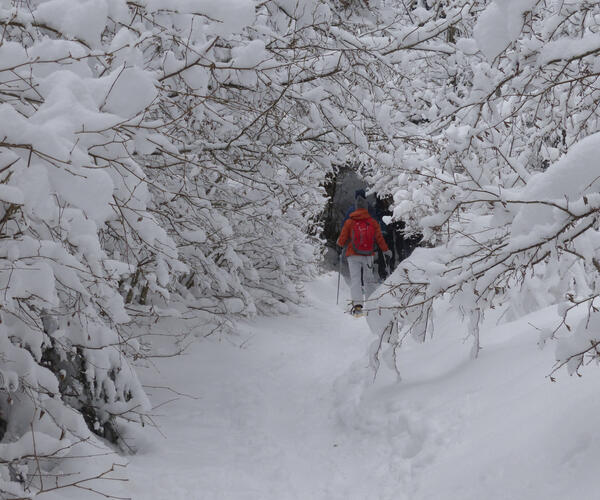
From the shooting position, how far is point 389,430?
4629 mm

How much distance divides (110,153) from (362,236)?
7058 mm

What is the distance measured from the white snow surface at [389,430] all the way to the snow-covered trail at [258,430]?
0.02 meters

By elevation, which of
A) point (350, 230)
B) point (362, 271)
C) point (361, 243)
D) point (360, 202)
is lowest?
point (362, 271)

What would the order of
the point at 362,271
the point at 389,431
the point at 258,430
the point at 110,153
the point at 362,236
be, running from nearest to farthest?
the point at 110,153
the point at 389,431
the point at 258,430
the point at 362,236
the point at 362,271

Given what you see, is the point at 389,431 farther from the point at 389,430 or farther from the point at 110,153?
the point at 110,153

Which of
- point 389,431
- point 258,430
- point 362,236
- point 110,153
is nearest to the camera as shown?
point 110,153

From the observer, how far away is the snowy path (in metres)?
3.12

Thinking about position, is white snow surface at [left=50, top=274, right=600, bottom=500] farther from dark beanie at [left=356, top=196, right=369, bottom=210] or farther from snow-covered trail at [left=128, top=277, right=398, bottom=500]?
dark beanie at [left=356, top=196, right=369, bottom=210]

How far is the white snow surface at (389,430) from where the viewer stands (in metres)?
3.12

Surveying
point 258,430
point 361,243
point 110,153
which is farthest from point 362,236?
point 110,153

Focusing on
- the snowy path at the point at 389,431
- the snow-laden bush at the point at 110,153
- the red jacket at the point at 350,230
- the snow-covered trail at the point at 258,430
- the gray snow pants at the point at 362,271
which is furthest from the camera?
the gray snow pants at the point at 362,271

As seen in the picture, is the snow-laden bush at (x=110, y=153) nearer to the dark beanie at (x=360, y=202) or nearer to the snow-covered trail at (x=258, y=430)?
the snow-covered trail at (x=258, y=430)

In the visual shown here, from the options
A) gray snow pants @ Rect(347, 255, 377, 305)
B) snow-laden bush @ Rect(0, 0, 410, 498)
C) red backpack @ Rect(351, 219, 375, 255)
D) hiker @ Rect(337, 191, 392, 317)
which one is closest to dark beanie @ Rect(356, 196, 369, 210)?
hiker @ Rect(337, 191, 392, 317)

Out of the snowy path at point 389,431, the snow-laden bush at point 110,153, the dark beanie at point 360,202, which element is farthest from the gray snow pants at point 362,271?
the snow-laden bush at point 110,153
